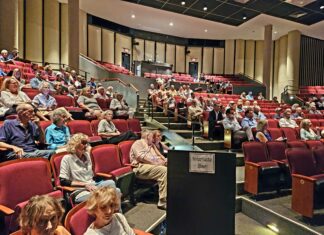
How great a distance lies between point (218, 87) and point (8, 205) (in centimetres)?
1269

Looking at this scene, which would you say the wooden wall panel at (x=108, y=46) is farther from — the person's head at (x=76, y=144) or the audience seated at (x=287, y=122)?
the person's head at (x=76, y=144)

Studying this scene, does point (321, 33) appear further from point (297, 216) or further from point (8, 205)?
point (8, 205)

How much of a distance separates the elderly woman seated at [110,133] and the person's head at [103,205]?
2.40 metres

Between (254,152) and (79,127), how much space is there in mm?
2376

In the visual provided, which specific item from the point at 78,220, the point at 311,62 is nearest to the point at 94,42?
the point at 311,62

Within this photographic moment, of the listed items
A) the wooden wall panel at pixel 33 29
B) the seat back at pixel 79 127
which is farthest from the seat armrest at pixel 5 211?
the wooden wall panel at pixel 33 29

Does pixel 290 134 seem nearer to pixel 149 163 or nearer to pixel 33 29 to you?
pixel 149 163

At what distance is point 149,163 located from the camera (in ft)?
11.2

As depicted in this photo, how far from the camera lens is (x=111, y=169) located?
3.10m

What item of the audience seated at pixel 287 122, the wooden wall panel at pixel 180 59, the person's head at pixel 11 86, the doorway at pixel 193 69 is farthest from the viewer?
the doorway at pixel 193 69

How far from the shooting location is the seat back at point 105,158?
9.59 ft

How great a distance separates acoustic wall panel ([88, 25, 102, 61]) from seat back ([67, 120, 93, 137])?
9.73 m

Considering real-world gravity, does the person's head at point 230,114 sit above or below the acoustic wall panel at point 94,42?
below

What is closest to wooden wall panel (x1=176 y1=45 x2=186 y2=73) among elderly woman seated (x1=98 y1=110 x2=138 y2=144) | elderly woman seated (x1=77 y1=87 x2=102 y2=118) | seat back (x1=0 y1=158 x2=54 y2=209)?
elderly woman seated (x1=77 y1=87 x2=102 y2=118)
